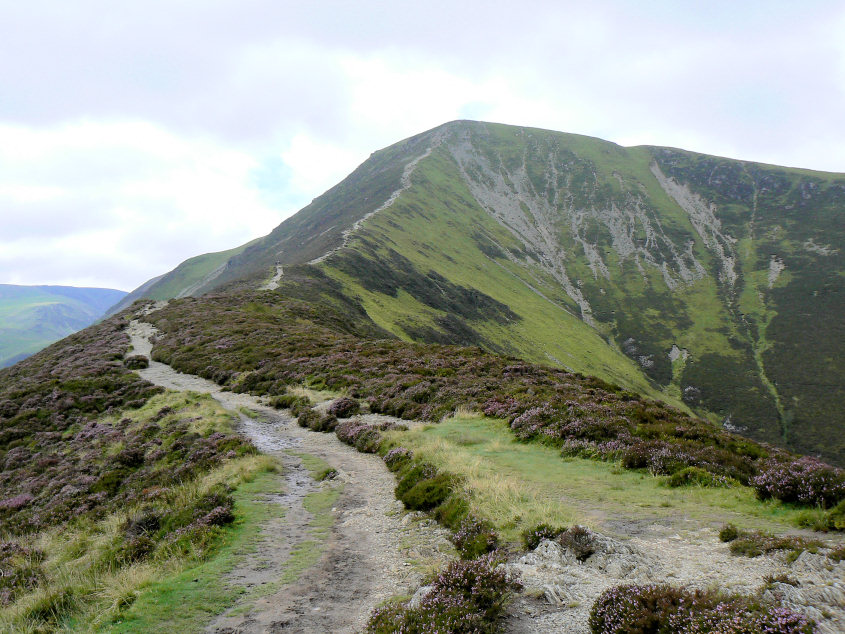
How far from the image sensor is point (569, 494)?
42.1ft

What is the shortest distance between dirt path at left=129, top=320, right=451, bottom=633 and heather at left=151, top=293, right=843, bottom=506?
25.0 feet

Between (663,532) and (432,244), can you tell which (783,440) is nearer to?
(432,244)

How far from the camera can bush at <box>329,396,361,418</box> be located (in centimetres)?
2664

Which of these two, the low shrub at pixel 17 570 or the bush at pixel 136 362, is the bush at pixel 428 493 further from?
the bush at pixel 136 362

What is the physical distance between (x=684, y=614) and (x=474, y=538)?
16.4 feet

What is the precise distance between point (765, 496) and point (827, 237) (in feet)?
751

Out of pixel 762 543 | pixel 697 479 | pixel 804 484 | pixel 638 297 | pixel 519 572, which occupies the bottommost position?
pixel 638 297

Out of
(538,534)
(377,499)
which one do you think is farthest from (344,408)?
(538,534)

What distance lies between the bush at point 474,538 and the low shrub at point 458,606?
58.6 inches

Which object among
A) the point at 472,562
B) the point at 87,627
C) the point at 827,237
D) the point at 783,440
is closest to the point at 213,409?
the point at 87,627

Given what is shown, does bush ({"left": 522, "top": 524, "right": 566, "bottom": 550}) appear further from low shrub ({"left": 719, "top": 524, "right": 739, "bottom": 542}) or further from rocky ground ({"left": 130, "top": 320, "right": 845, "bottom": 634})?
low shrub ({"left": 719, "top": 524, "right": 739, "bottom": 542})

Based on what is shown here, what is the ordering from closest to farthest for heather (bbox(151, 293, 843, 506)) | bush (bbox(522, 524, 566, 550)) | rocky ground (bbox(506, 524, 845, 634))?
rocky ground (bbox(506, 524, 845, 634))
bush (bbox(522, 524, 566, 550))
heather (bbox(151, 293, 843, 506))

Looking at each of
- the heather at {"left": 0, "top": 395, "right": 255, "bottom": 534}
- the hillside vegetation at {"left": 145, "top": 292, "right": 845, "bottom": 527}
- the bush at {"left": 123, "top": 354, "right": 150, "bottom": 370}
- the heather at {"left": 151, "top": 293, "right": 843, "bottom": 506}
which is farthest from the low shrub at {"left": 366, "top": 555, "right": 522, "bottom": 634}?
the bush at {"left": 123, "top": 354, "right": 150, "bottom": 370}

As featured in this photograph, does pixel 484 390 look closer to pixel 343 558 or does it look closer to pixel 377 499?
pixel 377 499
